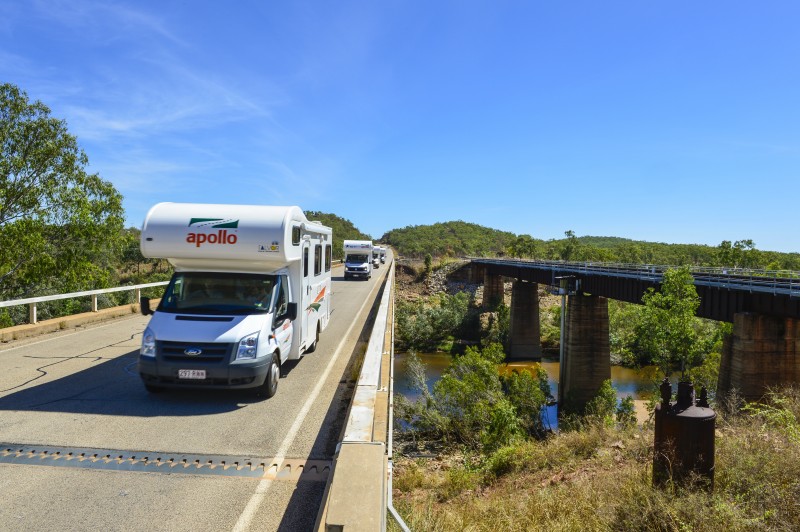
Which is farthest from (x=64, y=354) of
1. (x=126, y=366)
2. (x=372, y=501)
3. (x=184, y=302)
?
(x=372, y=501)

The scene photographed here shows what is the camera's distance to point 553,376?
37969 millimetres

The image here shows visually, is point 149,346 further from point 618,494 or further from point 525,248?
point 525,248

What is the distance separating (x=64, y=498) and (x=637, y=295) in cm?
2532

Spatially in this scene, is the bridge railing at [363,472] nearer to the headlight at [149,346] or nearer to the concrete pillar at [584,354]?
the headlight at [149,346]

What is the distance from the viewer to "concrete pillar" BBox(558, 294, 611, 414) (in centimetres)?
2919

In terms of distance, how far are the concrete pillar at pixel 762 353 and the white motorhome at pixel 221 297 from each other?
17.0 m

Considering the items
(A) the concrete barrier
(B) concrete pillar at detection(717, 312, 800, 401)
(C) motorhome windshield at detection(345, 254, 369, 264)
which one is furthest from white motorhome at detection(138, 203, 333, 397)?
(C) motorhome windshield at detection(345, 254, 369, 264)

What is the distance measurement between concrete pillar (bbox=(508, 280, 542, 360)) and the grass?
115 ft

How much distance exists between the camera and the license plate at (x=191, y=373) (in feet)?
24.8

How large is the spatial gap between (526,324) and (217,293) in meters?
38.2

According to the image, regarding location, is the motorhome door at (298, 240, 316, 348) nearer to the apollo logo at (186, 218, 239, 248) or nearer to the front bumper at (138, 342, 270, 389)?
the apollo logo at (186, 218, 239, 248)

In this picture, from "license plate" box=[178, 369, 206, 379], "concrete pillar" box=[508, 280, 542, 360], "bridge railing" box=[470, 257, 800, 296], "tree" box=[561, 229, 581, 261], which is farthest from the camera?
"tree" box=[561, 229, 581, 261]

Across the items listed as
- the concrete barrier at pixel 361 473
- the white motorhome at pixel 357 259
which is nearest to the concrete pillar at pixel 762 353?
the concrete barrier at pixel 361 473

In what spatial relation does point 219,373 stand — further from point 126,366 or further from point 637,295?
point 637,295
